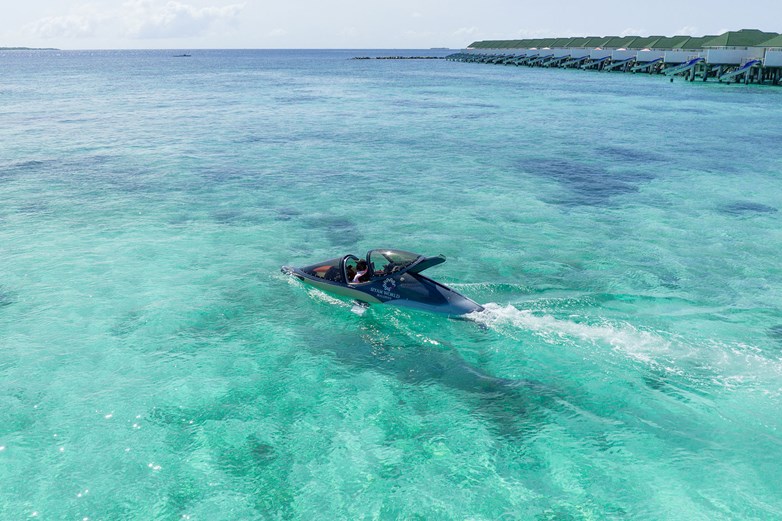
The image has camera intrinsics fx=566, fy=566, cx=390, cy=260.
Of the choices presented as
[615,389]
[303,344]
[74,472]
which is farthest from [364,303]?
[74,472]

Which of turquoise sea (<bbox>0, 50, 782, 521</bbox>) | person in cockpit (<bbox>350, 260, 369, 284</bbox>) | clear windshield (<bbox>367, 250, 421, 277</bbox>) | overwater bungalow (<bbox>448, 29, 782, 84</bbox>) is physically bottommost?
turquoise sea (<bbox>0, 50, 782, 521</bbox>)

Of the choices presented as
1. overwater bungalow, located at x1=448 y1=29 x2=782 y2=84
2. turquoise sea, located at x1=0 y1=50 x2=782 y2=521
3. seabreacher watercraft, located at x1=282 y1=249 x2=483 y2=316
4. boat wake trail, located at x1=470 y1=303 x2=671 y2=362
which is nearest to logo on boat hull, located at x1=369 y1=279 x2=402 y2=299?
seabreacher watercraft, located at x1=282 y1=249 x2=483 y2=316

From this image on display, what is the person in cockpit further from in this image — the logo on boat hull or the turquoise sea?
the turquoise sea

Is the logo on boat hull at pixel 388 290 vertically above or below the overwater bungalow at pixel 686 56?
below

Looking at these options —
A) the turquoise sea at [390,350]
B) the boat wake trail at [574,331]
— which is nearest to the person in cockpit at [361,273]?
the turquoise sea at [390,350]

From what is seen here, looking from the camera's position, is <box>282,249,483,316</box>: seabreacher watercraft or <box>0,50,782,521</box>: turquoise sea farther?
<box>282,249,483,316</box>: seabreacher watercraft

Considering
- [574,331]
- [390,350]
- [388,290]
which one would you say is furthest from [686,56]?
[390,350]

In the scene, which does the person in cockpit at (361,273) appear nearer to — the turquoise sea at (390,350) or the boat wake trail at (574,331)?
the turquoise sea at (390,350)
